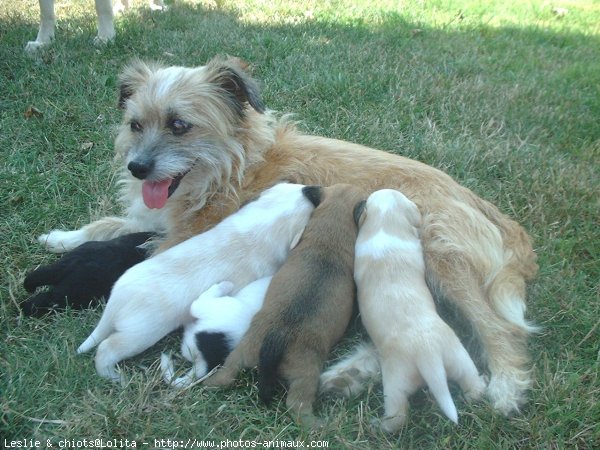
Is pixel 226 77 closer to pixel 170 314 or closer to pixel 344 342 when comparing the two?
pixel 170 314

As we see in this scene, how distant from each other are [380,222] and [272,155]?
868mm

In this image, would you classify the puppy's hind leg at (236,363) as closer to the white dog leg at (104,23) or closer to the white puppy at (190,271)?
the white puppy at (190,271)

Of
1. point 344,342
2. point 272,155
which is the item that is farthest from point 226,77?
point 344,342

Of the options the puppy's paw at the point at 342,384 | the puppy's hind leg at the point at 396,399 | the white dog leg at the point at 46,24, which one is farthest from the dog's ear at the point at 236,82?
the white dog leg at the point at 46,24

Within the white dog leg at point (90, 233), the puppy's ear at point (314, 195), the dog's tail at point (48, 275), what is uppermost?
the puppy's ear at point (314, 195)

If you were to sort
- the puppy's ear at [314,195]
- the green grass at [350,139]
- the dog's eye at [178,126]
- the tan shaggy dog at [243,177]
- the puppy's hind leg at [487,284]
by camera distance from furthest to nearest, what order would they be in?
the dog's eye at [178,126], the puppy's ear at [314,195], the tan shaggy dog at [243,177], the puppy's hind leg at [487,284], the green grass at [350,139]

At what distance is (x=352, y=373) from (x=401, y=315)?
0.35 m

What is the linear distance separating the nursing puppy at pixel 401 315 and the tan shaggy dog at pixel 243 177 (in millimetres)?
168

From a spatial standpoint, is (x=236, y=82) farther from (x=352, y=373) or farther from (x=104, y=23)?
(x=104, y=23)

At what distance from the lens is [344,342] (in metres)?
2.60

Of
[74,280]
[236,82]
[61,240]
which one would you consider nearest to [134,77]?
[236,82]

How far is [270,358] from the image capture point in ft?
6.82

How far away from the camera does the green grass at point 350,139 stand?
2.14 m

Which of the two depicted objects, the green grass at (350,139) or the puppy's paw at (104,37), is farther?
the puppy's paw at (104,37)
